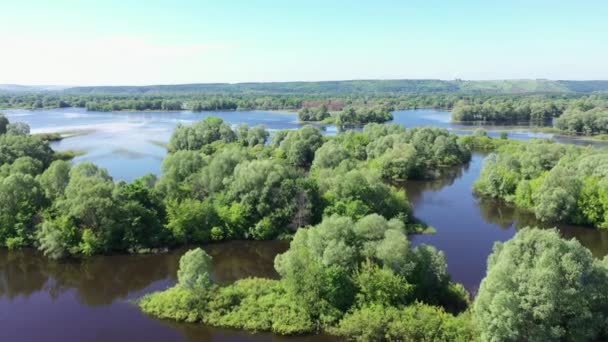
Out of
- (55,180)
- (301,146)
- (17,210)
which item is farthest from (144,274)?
(301,146)

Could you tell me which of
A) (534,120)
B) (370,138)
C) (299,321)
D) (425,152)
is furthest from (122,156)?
(534,120)

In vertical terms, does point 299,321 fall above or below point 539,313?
below

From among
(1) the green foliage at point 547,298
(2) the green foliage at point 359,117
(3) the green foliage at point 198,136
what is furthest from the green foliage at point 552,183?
(2) the green foliage at point 359,117

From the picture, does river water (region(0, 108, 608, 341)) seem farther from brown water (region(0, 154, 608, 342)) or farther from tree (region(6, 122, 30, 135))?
tree (region(6, 122, 30, 135))

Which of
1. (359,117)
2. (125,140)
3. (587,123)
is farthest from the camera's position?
(359,117)

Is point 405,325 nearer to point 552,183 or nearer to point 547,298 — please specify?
point 547,298

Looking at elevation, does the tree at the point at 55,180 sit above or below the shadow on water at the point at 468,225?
above

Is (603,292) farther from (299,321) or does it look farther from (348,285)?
(299,321)

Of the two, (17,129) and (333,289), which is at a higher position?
(17,129)

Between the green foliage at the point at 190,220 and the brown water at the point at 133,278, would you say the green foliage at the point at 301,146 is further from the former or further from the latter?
the green foliage at the point at 190,220
